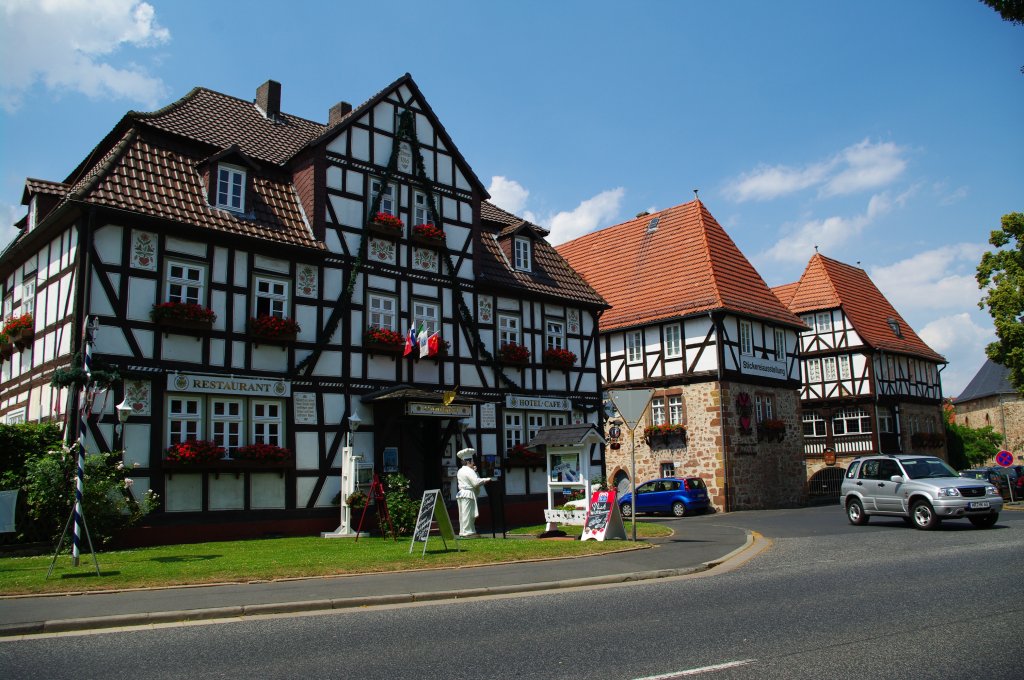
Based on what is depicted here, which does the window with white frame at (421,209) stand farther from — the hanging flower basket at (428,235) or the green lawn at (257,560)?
the green lawn at (257,560)

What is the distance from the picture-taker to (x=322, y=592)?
10750 millimetres

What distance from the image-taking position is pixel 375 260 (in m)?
23.5

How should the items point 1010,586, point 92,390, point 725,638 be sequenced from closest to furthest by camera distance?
point 725,638 < point 1010,586 < point 92,390

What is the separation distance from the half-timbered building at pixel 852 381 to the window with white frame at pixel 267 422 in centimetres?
3239

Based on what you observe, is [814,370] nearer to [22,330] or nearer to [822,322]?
[822,322]

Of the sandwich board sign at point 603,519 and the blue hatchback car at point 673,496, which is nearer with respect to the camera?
the sandwich board sign at point 603,519

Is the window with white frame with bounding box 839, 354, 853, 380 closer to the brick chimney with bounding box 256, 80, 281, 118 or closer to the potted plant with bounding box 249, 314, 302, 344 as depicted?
the brick chimney with bounding box 256, 80, 281, 118

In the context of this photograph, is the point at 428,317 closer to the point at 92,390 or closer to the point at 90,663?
the point at 92,390

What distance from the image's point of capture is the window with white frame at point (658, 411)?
1431 inches

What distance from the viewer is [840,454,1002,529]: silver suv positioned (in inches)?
733

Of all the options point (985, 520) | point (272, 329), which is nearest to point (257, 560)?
point (272, 329)

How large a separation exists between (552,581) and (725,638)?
4629 millimetres

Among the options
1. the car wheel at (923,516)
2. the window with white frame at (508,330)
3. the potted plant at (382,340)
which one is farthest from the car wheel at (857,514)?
the potted plant at (382,340)

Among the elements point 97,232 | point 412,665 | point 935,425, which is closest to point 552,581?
point 412,665
